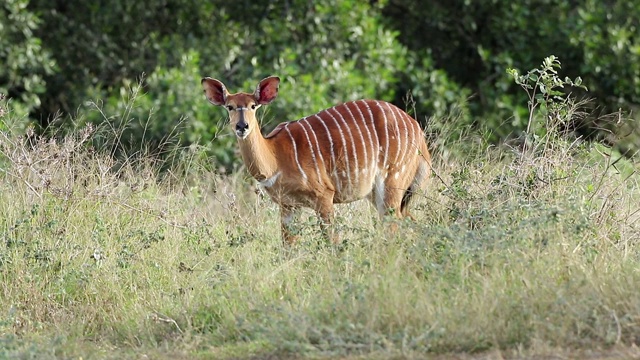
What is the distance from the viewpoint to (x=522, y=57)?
12633 millimetres

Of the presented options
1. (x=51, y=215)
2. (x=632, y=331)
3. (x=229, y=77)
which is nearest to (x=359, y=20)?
(x=229, y=77)

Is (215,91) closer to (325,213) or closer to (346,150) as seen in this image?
(346,150)

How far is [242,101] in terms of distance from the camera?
6914 mm

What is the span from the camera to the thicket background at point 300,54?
11.4 meters

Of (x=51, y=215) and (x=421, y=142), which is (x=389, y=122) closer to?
(x=421, y=142)

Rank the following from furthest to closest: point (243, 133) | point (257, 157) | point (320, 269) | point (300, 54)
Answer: point (300, 54)
point (257, 157)
point (243, 133)
point (320, 269)

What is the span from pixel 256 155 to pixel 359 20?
5490mm

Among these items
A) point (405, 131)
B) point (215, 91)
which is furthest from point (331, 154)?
point (215, 91)

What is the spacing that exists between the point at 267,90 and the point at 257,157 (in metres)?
0.48

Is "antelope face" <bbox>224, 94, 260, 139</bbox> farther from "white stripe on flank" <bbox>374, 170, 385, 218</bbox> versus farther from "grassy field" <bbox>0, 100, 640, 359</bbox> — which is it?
"white stripe on flank" <bbox>374, 170, 385, 218</bbox>

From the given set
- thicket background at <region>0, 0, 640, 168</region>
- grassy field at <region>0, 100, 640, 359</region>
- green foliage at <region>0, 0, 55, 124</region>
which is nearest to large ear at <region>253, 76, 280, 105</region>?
grassy field at <region>0, 100, 640, 359</region>

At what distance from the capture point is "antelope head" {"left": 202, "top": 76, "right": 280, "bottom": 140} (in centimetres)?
683

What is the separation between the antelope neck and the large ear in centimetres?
21

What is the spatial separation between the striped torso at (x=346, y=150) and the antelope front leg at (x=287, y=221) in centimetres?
9
